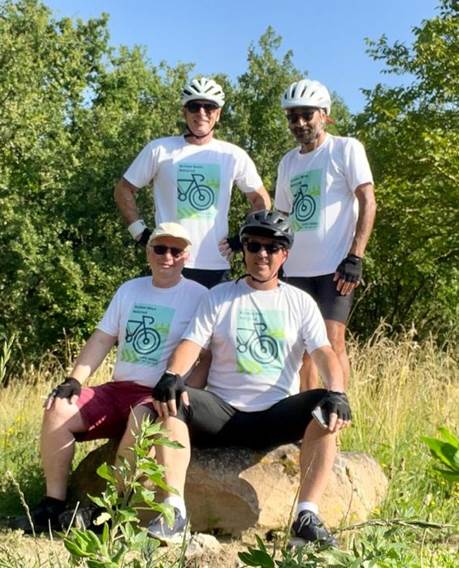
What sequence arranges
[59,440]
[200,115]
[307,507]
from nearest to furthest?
[307,507] < [59,440] < [200,115]

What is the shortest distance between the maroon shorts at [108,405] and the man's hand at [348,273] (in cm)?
129

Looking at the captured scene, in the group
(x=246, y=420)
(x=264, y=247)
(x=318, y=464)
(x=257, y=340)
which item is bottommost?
(x=318, y=464)

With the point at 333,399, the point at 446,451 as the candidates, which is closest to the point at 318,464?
the point at 333,399

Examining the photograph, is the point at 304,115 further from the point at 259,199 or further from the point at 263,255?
the point at 263,255

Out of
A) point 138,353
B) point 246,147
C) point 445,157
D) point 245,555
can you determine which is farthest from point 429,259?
point 245,555

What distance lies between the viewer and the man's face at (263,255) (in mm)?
4672

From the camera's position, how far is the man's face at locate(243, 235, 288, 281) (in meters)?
4.67

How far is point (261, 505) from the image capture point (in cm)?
466

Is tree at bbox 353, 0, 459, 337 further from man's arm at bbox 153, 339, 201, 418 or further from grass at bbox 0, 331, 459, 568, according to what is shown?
man's arm at bbox 153, 339, 201, 418

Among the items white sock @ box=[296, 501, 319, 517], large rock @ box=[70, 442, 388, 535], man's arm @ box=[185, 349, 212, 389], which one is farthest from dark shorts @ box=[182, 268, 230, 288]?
white sock @ box=[296, 501, 319, 517]

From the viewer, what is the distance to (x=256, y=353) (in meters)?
4.69

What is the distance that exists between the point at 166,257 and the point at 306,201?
1.01 m

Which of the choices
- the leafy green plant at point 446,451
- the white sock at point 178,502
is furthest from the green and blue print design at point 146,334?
the leafy green plant at point 446,451

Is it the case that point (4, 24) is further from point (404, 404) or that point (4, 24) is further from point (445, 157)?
point (404, 404)
